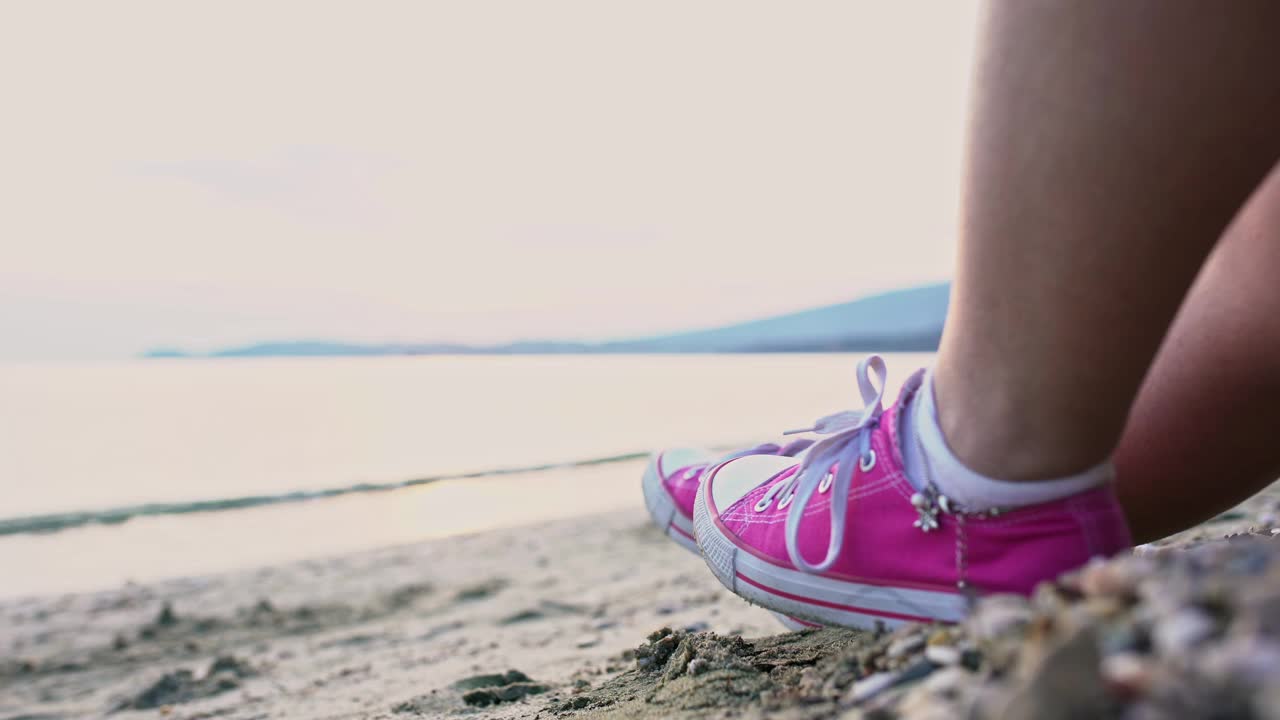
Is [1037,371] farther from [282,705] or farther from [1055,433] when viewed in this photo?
[282,705]

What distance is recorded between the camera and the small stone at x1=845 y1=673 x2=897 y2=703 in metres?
0.99

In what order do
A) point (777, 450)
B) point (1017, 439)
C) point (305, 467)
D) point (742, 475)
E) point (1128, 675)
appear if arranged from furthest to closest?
1. point (305, 467)
2. point (777, 450)
3. point (742, 475)
4. point (1017, 439)
5. point (1128, 675)

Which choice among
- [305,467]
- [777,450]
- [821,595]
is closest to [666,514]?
[777,450]

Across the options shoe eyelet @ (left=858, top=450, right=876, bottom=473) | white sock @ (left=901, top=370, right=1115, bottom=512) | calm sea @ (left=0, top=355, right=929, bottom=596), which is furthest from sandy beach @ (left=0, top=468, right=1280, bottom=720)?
calm sea @ (left=0, top=355, right=929, bottom=596)

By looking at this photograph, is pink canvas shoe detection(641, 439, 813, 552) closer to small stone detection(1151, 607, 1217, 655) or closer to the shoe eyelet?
the shoe eyelet

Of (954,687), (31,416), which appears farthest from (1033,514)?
(31,416)

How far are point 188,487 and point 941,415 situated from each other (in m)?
7.64

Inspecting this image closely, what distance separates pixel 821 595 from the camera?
1.29 m

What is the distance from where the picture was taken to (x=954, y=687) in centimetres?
85

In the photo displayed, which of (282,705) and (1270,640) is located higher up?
(1270,640)

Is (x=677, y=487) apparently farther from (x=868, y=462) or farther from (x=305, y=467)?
(x=305, y=467)

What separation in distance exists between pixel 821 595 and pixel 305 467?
7.97 meters

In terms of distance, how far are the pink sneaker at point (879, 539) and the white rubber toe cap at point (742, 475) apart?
59mm

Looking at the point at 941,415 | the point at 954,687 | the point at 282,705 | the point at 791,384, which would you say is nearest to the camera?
the point at 954,687
